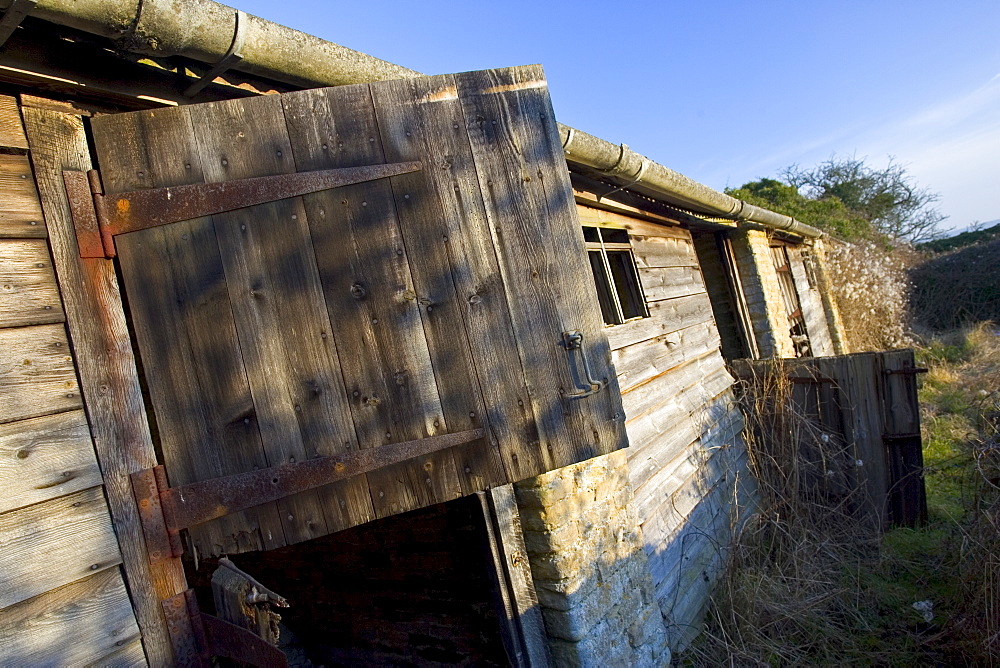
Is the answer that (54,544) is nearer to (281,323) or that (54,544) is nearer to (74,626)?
(74,626)

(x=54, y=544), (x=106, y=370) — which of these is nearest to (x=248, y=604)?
(x=54, y=544)

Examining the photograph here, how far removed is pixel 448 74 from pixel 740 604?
369 centimetres

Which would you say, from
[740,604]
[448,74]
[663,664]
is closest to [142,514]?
[448,74]

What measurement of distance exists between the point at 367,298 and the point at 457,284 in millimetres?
284

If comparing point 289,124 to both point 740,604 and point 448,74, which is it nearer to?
point 448,74

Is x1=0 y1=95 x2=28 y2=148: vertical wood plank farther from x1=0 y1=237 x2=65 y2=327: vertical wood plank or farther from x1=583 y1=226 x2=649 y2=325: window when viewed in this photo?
x1=583 y1=226 x2=649 y2=325: window

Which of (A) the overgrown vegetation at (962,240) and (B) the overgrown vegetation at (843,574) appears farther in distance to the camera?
(A) the overgrown vegetation at (962,240)

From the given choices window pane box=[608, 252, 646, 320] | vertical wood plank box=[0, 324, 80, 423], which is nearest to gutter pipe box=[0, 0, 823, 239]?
vertical wood plank box=[0, 324, 80, 423]

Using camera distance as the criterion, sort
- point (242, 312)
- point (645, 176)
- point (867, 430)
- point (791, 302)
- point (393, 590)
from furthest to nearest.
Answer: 1. point (791, 302)
2. point (867, 430)
3. point (645, 176)
4. point (393, 590)
5. point (242, 312)

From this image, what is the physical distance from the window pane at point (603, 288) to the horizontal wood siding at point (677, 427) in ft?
0.58

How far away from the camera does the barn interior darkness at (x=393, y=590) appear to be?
329 centimetres

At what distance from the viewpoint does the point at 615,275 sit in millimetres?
5070

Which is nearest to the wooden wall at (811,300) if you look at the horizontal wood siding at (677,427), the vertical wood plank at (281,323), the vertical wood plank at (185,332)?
the horizontal wood siding at (677,427)

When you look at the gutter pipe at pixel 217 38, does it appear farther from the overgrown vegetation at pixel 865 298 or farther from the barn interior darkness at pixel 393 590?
the overgrown vegetation at pixel 865 298
